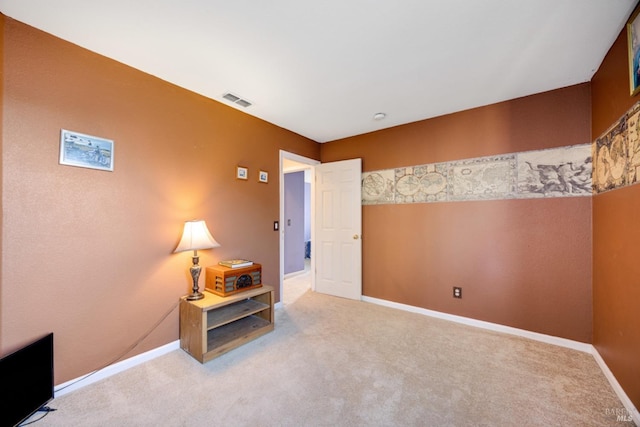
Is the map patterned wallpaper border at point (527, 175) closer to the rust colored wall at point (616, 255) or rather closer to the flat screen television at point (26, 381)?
the rust colored wall at point (616, 255)

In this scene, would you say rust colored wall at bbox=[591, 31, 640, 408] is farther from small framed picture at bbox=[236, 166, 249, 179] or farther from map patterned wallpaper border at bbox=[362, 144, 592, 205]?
small framed picture at bbox=[236, 166, 249, 179]

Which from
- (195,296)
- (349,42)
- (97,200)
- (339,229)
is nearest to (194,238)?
(195,296)

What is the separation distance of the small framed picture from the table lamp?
0.78 meters

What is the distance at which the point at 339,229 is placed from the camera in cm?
384

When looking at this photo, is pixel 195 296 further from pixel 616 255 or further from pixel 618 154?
pixel 618 154

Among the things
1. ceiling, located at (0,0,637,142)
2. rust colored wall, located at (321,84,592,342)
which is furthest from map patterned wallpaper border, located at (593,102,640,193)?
ceiling, located at (0,0,637,142)

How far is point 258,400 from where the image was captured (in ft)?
5.44

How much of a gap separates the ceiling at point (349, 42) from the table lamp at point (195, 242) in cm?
135

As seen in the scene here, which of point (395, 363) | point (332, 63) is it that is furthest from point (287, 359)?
point (332, 63)

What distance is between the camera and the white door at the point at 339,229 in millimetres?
3670

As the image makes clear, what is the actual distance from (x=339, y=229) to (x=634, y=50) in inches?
122

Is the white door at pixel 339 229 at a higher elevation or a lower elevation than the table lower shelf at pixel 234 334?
higher

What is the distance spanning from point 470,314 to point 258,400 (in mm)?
2427

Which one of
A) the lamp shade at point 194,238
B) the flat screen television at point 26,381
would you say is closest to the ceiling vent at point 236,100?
the lamp shade at point 194,238
